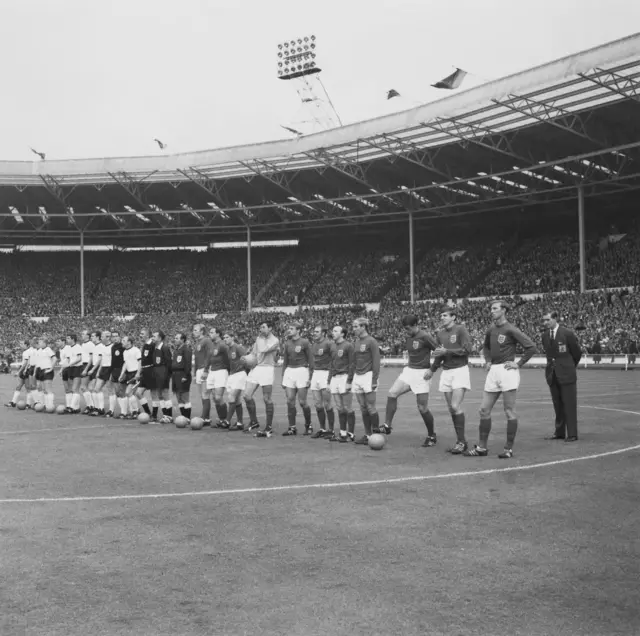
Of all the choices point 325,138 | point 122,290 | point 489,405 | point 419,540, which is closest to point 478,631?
point 419,540

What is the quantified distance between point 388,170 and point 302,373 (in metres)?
36.5

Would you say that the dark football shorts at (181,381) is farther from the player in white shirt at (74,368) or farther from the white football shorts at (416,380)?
the white football shorts at (416,380)

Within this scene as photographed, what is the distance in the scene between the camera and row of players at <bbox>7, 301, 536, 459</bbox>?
12164 millimetres

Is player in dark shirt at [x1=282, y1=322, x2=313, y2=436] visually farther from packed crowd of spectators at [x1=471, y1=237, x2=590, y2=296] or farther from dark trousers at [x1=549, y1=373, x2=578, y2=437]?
packed crowd of spectators at [x1=471, y1=237, x2=590, y2=296]

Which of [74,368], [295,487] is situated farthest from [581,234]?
[295,487]

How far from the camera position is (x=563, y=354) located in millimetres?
14008

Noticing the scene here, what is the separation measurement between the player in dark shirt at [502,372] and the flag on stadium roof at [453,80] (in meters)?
25.8

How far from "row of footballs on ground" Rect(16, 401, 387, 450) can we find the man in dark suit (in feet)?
10.4

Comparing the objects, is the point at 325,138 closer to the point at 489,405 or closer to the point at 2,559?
the point at 489,405

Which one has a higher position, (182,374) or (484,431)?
(182,374)

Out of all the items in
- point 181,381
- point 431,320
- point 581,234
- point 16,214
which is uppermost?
point 16,214

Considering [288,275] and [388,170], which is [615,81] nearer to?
[388,170]

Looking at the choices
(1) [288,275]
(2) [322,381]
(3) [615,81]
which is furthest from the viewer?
(1) [288,275]

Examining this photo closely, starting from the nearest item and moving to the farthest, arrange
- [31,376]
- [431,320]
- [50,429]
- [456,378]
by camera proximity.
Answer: [456,378]
[50,429]
[31,376]
[431,320]
